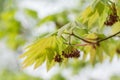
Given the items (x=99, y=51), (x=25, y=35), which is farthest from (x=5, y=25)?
(x=99, y=51)

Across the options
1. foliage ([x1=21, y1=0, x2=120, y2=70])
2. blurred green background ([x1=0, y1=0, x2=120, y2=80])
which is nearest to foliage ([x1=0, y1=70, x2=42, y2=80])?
blurred green background ([x1=0, y1=0, x2=120, y2=80])

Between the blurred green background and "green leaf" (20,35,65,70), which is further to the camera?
the blurred green background

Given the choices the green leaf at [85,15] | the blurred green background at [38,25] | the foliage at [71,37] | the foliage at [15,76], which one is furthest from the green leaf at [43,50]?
the foliage at [15,76]

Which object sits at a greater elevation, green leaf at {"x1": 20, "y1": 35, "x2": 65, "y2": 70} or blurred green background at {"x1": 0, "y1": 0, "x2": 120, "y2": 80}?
blurred green background at {"x1": 0, "y1": 0, "x2": 120, "y2": 80}

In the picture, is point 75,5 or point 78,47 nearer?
point 78,47

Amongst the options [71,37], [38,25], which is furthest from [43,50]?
[38,25]

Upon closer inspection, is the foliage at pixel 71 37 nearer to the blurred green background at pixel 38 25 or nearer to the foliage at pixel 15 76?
the blurred green background at pixel 38 25

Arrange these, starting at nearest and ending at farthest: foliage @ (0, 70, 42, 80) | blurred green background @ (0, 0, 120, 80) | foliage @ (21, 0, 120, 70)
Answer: foliage @ (21, 0, 120, 70), blurred green background @ (0, 0, 120, 80), foliage @ (0, 70, 42, 80)

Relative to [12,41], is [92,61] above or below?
below

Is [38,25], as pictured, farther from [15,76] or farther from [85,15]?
[15,76]

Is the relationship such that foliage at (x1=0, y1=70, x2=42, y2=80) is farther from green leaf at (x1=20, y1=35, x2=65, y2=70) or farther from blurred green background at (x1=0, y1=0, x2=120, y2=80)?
green leaf at (x1=20, y1=35, x2=65, y2=70)

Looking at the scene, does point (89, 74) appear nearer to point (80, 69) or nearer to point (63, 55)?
point (80, 69)
